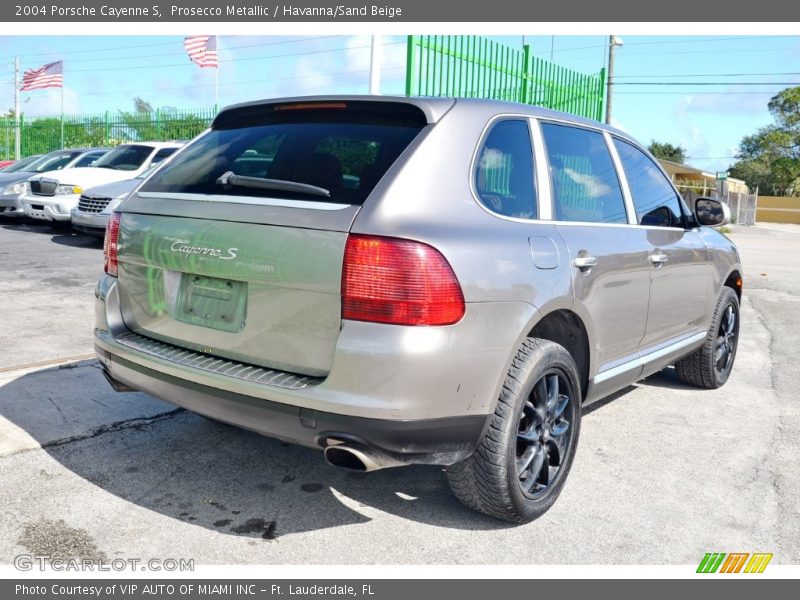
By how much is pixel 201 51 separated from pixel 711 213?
69.3 ft

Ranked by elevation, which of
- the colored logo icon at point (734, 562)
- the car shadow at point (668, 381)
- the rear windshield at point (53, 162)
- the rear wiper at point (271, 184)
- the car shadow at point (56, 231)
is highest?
the rear windshield at point (53, 162)

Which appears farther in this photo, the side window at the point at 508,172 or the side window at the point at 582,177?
the side window at the point at 582,177

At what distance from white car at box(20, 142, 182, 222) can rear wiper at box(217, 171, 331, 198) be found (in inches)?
399

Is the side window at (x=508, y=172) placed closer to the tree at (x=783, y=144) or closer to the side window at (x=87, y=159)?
the side window at (x=87, y=159)

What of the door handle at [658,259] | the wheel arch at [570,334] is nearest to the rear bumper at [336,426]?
the wheel arch at [570,334]

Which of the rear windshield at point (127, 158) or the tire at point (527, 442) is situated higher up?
the rear windshield at point (127, 158)

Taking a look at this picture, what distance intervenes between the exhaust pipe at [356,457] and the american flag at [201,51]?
22.5 metres

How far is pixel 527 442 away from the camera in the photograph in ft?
11.1

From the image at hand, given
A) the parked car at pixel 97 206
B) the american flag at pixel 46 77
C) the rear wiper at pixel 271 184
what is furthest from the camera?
the american flag at pixel 46 77

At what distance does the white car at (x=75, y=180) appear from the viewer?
42.1 ft

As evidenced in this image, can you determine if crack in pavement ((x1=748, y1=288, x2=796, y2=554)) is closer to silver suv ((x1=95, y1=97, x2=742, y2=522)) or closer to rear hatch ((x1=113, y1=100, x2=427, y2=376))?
silver suv ((x1=95, y1=97, x2=742, y2=522))

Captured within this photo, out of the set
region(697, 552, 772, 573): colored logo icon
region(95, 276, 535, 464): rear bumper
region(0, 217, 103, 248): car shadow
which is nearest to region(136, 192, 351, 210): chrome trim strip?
region(95, 276, 535, 464): rear bumper
